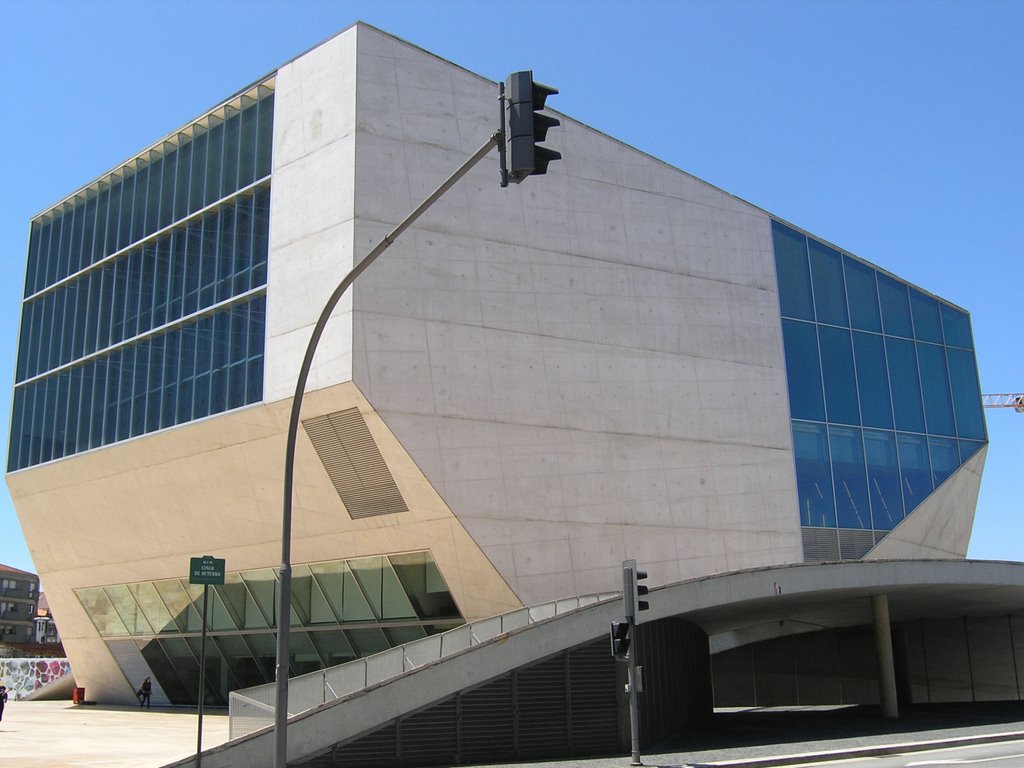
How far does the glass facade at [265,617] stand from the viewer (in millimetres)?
27938

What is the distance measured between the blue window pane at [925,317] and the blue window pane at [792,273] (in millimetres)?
5304

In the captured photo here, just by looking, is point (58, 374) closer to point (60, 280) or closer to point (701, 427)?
point (60, 280)

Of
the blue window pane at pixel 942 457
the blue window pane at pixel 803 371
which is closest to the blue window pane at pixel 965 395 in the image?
the blue window pane at pixel 942 457

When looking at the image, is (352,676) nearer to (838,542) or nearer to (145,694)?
(838,542)

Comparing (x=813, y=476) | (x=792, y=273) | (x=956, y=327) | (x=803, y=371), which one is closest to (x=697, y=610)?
(x=813, y=476)

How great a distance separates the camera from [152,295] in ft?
104

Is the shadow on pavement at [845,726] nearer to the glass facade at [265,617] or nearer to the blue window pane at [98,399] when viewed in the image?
the glass facade at [265,617]

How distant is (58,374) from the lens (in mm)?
35250

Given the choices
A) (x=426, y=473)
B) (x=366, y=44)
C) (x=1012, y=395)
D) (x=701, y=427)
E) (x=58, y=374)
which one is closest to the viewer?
(x=426, y=473)

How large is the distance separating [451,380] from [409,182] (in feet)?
16.8

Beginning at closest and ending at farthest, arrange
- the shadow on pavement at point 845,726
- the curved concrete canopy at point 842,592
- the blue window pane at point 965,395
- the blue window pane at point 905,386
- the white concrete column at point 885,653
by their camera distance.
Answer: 1. the shadow on pavement at point 845,726
2. the curved concrete canopy at point 842,592
3. the white concrete column at point 885,653
4. the blue window pane at point 905,386
5. the blue window pane at point 965,395

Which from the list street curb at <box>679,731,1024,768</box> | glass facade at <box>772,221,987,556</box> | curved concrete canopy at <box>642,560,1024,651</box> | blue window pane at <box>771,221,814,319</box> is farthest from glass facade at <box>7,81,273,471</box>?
glass facade at <box>772,221,987,556</box>

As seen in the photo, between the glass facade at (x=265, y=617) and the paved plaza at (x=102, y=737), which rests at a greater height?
the glass facade at (x=265, y=617)

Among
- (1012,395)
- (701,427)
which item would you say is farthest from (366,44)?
(1012,395)
